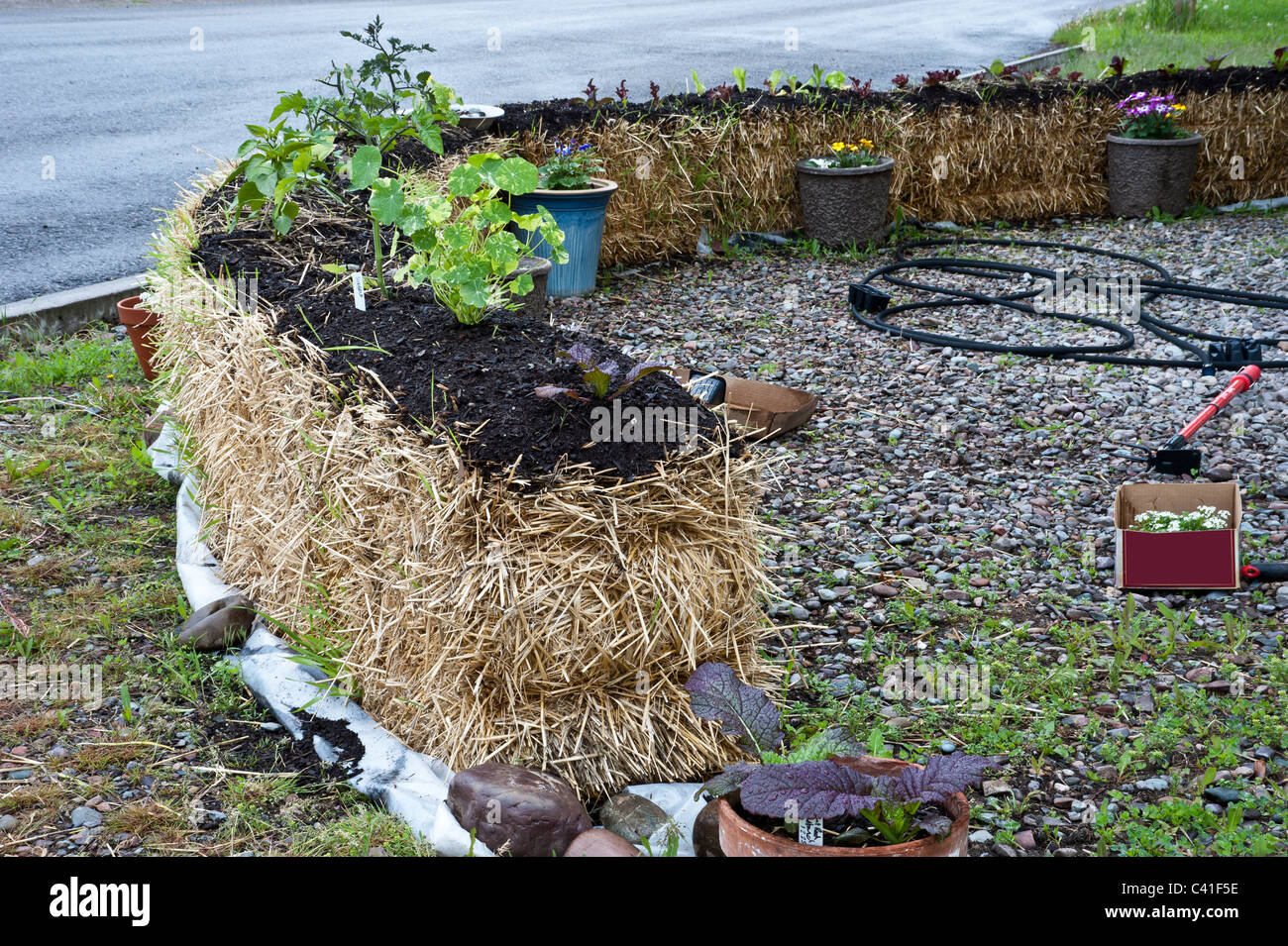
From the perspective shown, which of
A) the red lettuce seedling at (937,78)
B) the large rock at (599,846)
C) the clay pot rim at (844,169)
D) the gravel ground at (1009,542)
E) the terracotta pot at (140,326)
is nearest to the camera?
the large rock at (599,846)

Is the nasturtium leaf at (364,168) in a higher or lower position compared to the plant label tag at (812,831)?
higher

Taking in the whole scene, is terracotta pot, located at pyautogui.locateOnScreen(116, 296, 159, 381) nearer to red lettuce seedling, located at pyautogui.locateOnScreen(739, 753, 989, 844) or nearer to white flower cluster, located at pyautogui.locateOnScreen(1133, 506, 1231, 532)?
red lettuce seedling, located at pyautogui.locateOnScreen(739, 753, 989, 844)

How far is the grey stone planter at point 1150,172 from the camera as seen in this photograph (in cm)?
711

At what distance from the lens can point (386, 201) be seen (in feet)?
9.02

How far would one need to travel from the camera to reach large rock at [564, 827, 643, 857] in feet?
6.21

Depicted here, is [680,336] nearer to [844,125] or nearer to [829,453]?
[829,453]

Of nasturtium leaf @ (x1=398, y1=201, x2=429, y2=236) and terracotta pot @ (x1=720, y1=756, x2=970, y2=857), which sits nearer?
terracotta pot @ (x1=720, y1=756, x2=970, y2=857)

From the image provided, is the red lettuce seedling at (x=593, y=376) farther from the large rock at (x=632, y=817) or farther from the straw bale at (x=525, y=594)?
the large rock at (x=632, y=817)

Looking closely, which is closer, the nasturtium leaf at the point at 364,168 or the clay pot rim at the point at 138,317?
the nasturtium leaf at the point at 364,168

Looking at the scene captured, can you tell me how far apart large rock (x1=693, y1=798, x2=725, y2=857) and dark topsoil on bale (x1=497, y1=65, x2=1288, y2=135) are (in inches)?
188

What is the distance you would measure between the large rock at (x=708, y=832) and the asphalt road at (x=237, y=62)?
13.5 ft

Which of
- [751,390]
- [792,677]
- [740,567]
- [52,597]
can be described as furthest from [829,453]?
[52,597]

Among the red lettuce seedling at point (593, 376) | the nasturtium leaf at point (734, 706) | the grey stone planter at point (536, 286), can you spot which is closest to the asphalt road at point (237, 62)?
the grey stone planter at point (536, 286)

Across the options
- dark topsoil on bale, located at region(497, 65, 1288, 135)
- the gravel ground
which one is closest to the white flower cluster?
the gravel ground
